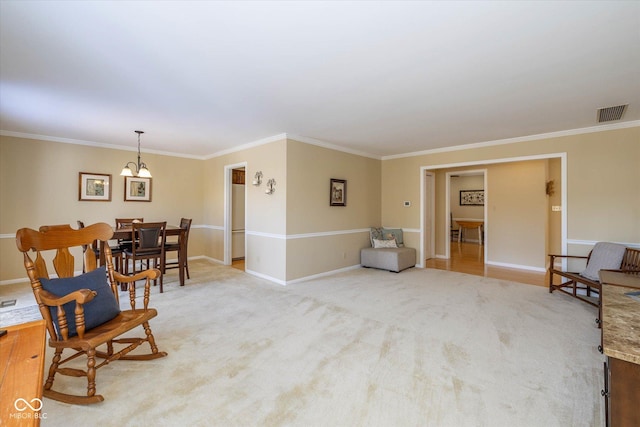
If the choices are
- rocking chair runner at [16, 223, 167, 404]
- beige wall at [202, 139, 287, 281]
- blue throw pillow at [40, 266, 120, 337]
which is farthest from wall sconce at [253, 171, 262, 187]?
blue throw pillow at [40, 266, 120, 337]

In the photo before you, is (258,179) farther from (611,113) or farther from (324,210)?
(611,113)

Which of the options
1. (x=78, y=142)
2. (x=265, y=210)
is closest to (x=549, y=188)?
(x=265, y=210)

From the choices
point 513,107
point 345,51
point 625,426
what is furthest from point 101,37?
point 513,107

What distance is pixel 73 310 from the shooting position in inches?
76.0

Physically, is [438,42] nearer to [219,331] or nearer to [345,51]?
[345,51]

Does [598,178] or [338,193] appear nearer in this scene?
[598,178]

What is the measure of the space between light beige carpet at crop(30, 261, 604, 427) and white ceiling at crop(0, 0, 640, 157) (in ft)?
7.96

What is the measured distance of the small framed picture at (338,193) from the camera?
5305 millimetres

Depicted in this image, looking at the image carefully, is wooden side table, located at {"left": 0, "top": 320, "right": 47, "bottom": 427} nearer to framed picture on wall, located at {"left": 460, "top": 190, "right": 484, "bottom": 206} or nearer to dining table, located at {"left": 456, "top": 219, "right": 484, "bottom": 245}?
dining table, located at {"left": 456, "top": 219, "right": 484, "bottom": 245}

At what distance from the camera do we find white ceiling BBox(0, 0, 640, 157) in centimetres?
177

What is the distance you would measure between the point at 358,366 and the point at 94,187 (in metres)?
5.73

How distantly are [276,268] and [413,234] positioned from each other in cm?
305

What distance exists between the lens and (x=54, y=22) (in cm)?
184

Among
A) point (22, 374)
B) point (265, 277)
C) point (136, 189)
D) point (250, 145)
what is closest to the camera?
point (22, 374)
